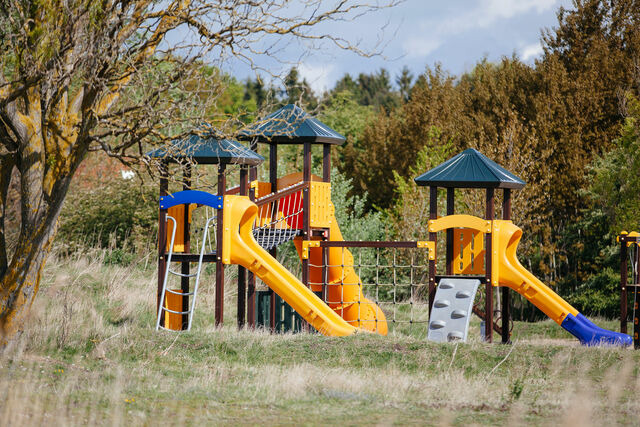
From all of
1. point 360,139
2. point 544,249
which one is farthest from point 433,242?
point 360,139

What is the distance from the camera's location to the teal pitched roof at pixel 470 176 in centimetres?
1262

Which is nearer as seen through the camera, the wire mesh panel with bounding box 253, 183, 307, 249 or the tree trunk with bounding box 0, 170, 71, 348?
the tree trunk with bounding box 0, 170, 71, 348

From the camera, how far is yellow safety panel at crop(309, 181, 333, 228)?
1389 cm

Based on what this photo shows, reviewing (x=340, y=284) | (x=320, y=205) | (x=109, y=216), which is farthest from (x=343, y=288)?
(x=109, y=216)

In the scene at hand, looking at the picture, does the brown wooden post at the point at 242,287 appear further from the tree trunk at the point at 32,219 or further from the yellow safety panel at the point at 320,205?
the tree trunk at the point at 32,219

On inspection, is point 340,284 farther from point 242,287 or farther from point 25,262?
point 25,262

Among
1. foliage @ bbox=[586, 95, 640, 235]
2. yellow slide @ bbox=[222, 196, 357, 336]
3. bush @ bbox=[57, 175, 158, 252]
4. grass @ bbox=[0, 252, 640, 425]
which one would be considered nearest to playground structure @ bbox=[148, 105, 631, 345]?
yellow slide @ bbox=[222, 196, 357, 336]

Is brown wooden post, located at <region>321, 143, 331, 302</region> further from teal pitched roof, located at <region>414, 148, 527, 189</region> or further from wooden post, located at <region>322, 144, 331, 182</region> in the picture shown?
teal pitched roof, located at <region>414, 148, 527, 189</region>

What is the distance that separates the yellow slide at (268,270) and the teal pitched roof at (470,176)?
2.34 meters

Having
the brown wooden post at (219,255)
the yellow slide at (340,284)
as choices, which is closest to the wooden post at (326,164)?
the yellow slide at (340,284)

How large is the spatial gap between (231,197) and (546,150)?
34.5 ft

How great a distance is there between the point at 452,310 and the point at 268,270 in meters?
2.61

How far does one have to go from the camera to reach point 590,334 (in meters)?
12.4

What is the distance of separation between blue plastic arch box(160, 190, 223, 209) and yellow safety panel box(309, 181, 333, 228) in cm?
208
